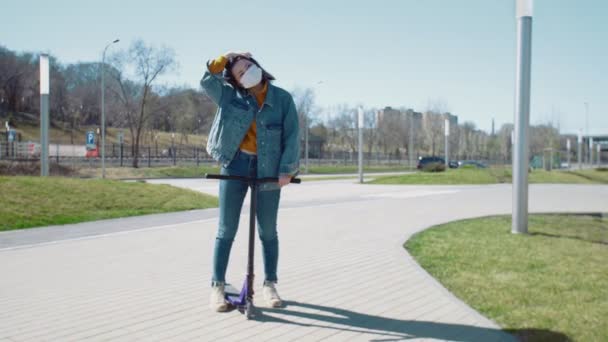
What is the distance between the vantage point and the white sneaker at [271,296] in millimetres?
4105

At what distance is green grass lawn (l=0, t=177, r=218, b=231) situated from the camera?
9.36 meters

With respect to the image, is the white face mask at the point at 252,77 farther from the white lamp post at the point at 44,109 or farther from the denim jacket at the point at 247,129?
the white lamp post at the point at 44,109

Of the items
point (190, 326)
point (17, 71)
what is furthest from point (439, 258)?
point (17, 71)

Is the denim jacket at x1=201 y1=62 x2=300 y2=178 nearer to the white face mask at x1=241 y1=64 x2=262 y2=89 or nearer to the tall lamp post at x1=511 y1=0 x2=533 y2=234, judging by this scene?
the white face mask at x1=241 y1=64 x2=262 y2=89

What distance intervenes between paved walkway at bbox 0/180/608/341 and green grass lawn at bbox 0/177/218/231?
3.20 ft

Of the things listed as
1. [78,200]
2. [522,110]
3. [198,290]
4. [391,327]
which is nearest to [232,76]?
[198,290]

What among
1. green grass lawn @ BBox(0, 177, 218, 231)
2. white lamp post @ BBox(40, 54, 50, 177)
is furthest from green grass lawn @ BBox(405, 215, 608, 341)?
white lamp post @ BBox(40, 54, 50, 177)

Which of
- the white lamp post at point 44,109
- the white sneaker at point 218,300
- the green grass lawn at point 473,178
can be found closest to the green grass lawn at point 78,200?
the white lamp post at point 44,109

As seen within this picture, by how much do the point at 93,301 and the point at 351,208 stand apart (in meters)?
8.88

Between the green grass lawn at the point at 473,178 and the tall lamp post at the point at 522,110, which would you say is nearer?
the tall lamp post at the point at 522,110

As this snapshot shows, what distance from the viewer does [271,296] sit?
13.7ft

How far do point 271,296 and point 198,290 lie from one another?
33.3 inches

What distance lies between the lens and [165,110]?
49875 mm

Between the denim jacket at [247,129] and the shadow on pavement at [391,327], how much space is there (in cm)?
107
